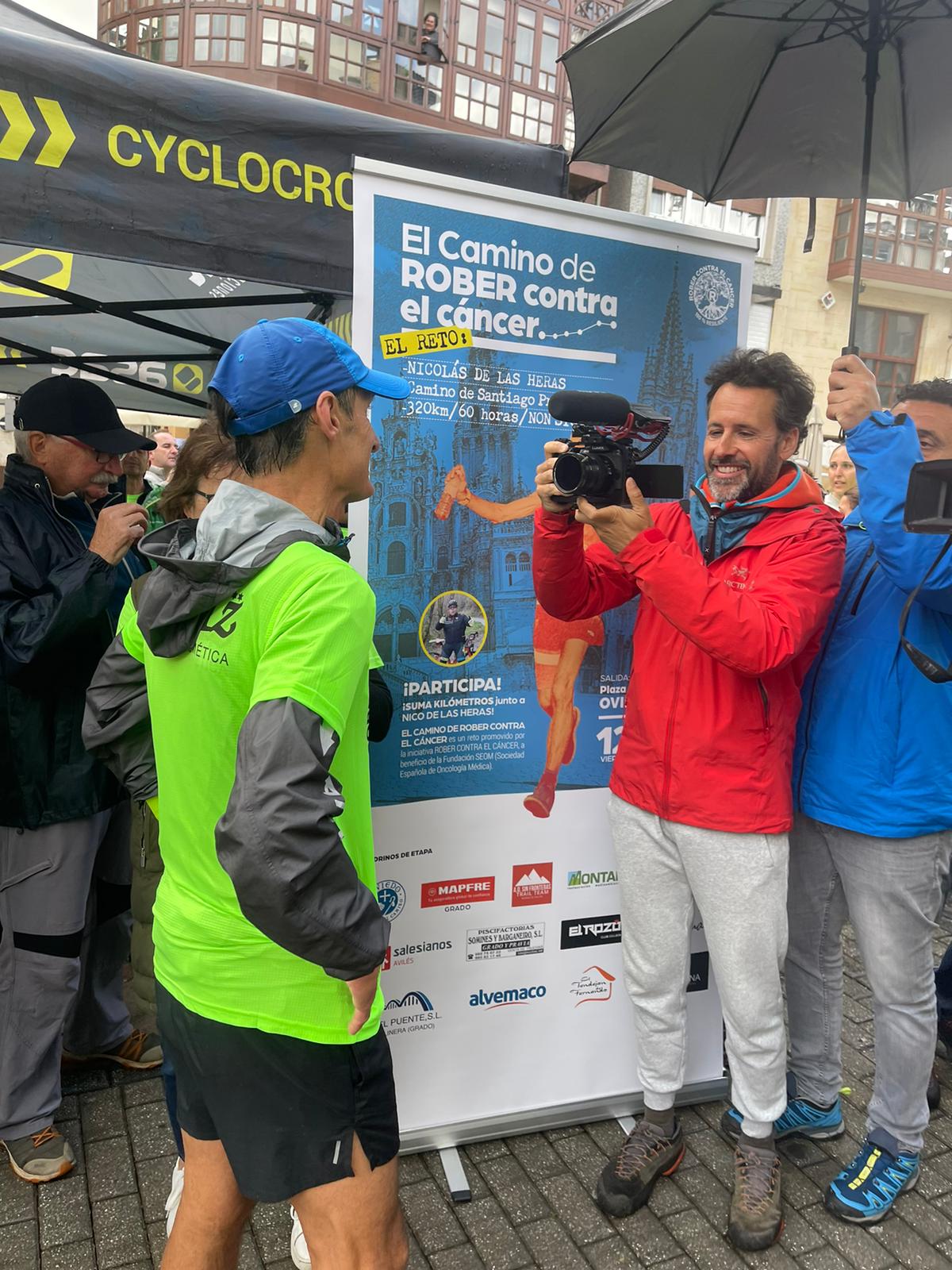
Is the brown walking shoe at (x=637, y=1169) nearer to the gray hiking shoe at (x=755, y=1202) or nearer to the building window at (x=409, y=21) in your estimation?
the gray hiking shoe at (x=755, y=1202)

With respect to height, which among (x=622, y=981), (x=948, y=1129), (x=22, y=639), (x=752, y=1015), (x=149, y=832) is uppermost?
(x=22, y=639)

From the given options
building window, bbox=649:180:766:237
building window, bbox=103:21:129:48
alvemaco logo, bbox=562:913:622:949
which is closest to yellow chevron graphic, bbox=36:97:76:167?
alvemaco logo, bbox=562:913:622:949

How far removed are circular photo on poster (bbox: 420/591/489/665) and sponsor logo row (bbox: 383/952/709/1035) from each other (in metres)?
0.92

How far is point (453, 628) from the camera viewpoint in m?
2.35

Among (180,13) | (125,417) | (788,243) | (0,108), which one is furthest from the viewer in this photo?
(180,13)

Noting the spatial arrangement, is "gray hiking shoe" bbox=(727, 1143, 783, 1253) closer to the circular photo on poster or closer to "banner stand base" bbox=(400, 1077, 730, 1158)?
"banner stand base" bbox=(400, 1077, 730, 1158)

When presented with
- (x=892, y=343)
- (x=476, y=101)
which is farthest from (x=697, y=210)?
(x=476, y=101)

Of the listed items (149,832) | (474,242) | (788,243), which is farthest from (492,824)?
(788,243)

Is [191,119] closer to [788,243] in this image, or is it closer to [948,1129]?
[948,1129]

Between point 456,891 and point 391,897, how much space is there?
0.19m

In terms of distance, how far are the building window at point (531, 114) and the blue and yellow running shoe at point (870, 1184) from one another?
3195 centimetres

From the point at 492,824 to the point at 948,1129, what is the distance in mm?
1747

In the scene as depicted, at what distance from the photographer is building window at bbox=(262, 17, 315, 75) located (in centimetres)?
2603

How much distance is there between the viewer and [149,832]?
2.56 m
